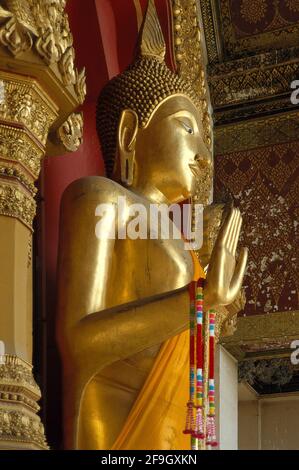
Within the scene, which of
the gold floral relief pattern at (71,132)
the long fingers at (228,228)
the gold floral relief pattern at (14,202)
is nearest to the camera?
the gold floral relief pattern at (14,202)

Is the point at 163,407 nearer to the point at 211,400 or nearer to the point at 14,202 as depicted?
the point at 211,400

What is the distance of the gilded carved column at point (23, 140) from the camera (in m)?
2.33

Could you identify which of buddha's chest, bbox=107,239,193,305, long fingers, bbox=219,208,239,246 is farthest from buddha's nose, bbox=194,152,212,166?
long fingers, bbox=219,208,239,246

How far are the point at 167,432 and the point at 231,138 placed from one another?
1802 millimetres

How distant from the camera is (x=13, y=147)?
246cm

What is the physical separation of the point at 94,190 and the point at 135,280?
27 centimetres

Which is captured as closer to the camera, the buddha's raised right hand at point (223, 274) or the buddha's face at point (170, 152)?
the buddha's raised right hand at point (223, 274)

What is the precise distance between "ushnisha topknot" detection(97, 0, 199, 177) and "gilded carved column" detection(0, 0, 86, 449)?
0.64 m

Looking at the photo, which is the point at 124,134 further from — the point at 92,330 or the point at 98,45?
the point at 92,330

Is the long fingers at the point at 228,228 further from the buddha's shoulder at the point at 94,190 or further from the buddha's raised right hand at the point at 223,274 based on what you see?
the buddha's shoulder at the point at 94,190

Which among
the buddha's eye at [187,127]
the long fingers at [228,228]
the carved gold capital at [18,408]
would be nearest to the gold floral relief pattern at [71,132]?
the buddha's eye at [187,127]

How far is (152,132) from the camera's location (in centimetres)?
321

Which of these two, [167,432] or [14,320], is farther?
[167,432]

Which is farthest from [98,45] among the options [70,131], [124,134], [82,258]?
[82,258]
